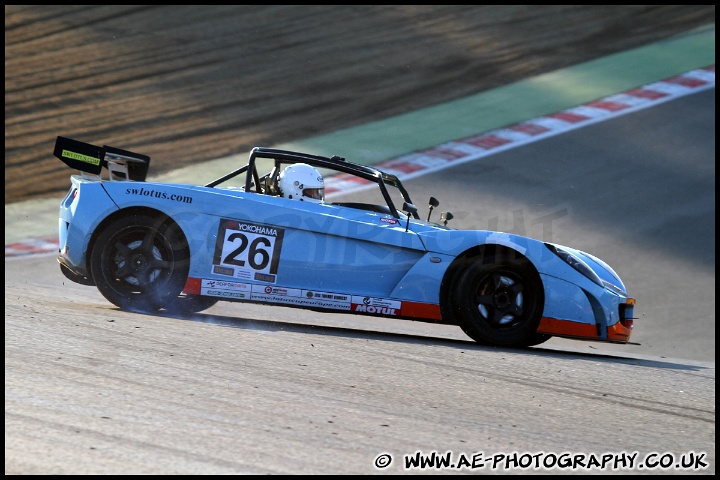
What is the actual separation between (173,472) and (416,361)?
2575 millimetres

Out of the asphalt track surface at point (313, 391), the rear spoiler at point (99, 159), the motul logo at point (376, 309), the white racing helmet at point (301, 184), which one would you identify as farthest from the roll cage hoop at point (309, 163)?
the asphalt track surface at point (313, 391)

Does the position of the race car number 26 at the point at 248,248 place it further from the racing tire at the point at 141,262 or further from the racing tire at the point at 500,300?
the racing tire at the point at 500,300

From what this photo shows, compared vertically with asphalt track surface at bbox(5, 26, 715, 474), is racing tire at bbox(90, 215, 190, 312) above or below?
above

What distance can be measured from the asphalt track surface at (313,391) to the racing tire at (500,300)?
19 cm

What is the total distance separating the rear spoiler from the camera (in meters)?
7.34

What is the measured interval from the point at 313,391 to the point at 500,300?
2336mm

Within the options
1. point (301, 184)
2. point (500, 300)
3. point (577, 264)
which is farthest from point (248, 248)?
point (577, 264)

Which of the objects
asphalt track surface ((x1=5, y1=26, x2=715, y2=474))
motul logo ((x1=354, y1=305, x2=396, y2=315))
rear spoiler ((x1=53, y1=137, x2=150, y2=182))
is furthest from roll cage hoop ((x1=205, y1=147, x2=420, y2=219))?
asphalt track surface ((x1=5, y1=26, x2=715, y2=474))

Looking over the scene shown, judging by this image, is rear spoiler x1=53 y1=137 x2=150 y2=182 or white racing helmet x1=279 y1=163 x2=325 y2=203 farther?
white racing helmet x1=279 y1=163 x2=325 y2=203

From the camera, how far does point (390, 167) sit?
13.4 metres

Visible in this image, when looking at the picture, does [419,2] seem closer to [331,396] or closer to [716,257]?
[716,257]

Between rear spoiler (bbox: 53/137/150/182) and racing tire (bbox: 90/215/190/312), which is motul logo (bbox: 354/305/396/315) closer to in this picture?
racing tire (bbox: 90/215/190/312)

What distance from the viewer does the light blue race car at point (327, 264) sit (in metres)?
6.86

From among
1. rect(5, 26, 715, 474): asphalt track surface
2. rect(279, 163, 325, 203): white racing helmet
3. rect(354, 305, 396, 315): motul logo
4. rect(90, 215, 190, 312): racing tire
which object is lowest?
rect(5, 26, 715, 474): asphalt track surface
